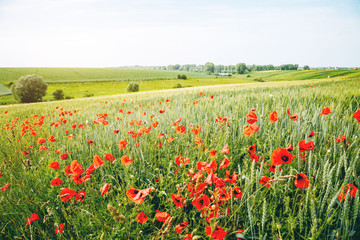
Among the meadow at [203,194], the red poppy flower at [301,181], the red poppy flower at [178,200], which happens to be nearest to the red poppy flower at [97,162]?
the meadow at [203,194]

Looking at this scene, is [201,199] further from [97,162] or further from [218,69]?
[218,69]

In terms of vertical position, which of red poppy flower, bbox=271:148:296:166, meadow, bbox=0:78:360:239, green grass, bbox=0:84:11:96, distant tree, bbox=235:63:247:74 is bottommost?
green grass, bbox=0:84:11:96

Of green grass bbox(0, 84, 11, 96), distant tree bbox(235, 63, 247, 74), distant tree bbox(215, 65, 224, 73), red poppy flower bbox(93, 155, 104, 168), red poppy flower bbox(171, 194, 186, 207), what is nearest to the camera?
red poppy flower bbox(171, 194, 186, 207)

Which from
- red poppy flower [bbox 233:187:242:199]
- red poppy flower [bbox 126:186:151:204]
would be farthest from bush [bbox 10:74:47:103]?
red poppy flower [bbox 233:187:242:199]

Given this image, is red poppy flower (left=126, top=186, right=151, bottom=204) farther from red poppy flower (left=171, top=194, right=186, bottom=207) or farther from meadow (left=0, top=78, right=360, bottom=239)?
red poppy flower (left=171, top=194, right=186, bottom=207)

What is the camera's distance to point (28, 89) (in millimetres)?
50312

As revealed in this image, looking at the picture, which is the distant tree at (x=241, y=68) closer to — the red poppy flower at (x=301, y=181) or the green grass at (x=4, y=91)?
the green grass at (x=4, y=91)

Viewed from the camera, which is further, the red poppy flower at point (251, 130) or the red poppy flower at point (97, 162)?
the red poppy flower at point (251, 130)

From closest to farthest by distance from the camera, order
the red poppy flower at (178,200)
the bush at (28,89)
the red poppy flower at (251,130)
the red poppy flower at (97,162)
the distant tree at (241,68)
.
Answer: the red poppy flower at (178,200), the red poppy flower at (97,162), the red poppy flower at (251,130), the bush at (28,89), the distant tree at (241,68)

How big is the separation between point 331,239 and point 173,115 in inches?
103

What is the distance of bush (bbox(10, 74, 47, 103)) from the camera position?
50.2 m

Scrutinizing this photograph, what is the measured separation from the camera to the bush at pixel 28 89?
165 feet

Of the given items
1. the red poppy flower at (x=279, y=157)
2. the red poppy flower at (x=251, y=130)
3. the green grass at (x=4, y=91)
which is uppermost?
the red poppy flower at (x=251, y=130)

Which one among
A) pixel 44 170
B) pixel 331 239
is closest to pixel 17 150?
pixel 44 170
